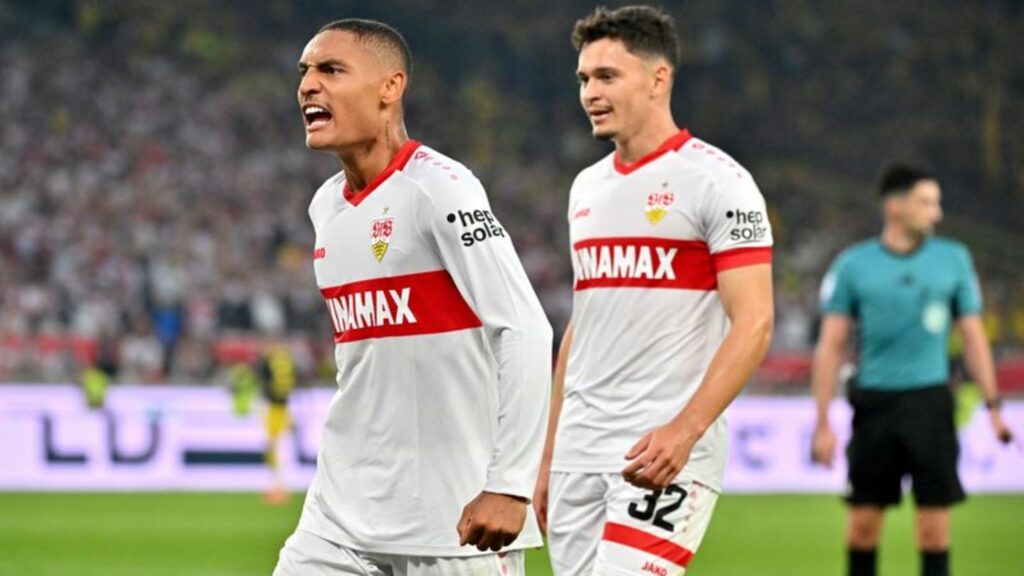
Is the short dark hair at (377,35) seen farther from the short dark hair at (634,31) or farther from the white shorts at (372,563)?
the white shorts at (372,563)

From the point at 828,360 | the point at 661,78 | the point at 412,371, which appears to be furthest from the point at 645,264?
the point at 828,360

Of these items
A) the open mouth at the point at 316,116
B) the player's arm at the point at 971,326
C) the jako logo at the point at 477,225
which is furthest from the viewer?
the player's arm at the point at 971,326

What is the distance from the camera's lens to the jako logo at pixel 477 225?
3980 millimetres

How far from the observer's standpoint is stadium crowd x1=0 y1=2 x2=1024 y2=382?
809 inches

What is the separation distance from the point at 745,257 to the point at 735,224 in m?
0.11

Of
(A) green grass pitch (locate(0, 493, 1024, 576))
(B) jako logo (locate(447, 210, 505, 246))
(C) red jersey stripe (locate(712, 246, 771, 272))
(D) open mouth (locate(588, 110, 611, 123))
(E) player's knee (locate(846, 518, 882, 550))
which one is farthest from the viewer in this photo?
(A) green grass pitch (locate(0, 493, 1024, 576))

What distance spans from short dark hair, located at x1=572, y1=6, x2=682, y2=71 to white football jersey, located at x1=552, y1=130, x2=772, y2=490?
284mm

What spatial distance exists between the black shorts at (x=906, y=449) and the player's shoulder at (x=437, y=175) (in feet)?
13.5

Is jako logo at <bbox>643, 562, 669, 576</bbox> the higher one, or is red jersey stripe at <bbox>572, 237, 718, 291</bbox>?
red jersey stripe at <bbox>572, 237, 718, 291</bbox>

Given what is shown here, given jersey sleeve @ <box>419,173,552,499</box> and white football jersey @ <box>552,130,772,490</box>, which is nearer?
jersey sleeve @ <box>419,173,552,499</box>

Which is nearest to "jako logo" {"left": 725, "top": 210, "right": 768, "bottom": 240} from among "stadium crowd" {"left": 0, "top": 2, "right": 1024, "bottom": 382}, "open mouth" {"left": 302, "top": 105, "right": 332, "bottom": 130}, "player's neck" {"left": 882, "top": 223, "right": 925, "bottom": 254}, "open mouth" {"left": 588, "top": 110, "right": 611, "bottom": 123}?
"open mouth" {"left": 588, "top": 110, "right": 611, "bottom": 123}

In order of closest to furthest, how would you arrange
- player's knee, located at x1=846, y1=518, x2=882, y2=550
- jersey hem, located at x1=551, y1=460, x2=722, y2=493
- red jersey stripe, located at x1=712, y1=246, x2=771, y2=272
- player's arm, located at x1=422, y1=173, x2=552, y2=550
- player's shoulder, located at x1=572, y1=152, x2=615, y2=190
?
1. player's arm, located at x1=422, y1=173, x2=552, y2=550
2. red jersey stripe, located at x1=712, y1=246, x2=771, y2=272
3. jersey hem, located at x1=551, y1=460, x2=722, y2=493
4. player's shoulder, located at x1=572, y1=152, x2=615, y2=190
5. player's knee, located at x1=846, y1=518, x2=882, y2=550

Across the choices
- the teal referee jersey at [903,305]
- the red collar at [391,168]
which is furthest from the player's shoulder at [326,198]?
the teal referee jersey at [903,305]

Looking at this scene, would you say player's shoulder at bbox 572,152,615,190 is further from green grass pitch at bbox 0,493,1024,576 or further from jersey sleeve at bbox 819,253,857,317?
green grass pitch at bbox 0,493,1024,576
